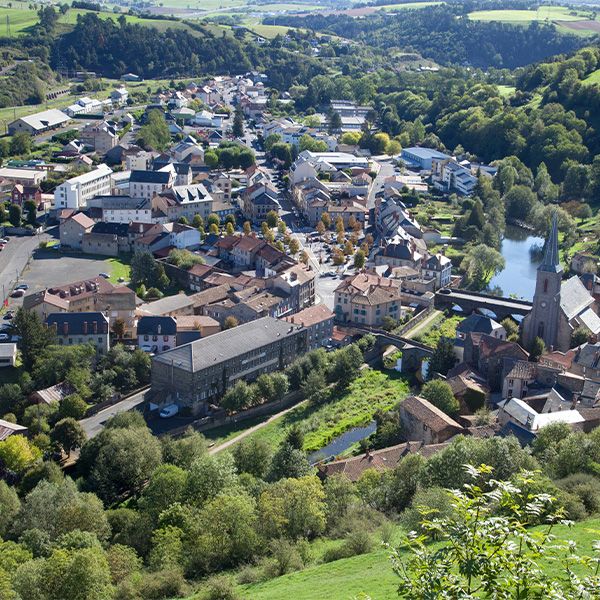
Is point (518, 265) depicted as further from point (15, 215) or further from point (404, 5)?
point (404, 5)

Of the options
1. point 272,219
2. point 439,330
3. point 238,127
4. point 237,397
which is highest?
point 237,397

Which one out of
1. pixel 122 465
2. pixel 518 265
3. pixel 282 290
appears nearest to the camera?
pixel 122 465

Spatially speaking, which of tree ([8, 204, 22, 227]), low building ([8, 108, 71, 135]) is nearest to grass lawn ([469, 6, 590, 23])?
low building ([8, 108, 71, 135])

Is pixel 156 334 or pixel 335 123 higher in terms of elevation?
pixel 156 334

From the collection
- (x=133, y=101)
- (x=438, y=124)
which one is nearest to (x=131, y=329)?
(x=438, y=124)

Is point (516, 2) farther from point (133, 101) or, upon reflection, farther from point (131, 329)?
point (131, 329)

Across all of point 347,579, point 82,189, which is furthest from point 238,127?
point 347,579
